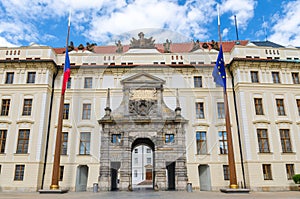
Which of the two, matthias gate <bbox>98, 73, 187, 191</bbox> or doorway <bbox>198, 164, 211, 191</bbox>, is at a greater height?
matthias gate <bbox>98, 73, 187, 191</bbox>

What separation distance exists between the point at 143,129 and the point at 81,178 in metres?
7.90

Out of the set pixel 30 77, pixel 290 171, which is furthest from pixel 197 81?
pixel 30 77

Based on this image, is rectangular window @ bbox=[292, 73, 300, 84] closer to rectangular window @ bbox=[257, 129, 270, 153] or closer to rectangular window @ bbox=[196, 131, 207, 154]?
rectangular window @ bbox=[257, 129, 270, 153]

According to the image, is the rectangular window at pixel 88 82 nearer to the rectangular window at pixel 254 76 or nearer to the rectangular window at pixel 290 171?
the rectangular window at pixel 254 76

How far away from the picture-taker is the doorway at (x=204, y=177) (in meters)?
24.6

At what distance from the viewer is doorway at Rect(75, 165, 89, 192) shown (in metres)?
24.4

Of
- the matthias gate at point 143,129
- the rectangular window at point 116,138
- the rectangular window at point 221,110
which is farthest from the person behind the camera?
the rectangular window at point 221,110

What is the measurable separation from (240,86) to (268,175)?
8.99 m

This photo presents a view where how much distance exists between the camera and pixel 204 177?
25.5 metres

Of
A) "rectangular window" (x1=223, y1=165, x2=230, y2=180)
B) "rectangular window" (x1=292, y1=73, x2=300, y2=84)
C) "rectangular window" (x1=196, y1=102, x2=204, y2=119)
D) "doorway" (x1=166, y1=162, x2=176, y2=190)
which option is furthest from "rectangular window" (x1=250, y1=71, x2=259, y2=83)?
"doorway" (x1=166, y1=162, x2=176, y2=190)

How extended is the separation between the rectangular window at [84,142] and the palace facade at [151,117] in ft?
0.33

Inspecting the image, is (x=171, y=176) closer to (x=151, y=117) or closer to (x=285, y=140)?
(x=151, y=117)

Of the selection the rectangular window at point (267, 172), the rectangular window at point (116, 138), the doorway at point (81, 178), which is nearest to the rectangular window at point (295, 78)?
the rectangular window at point (267, 172)

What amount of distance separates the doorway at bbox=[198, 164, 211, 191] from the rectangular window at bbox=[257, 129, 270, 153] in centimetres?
556
